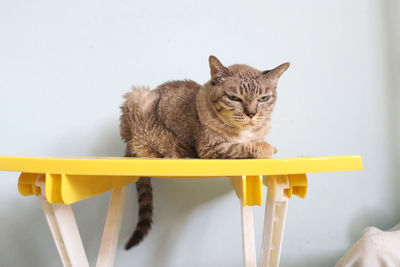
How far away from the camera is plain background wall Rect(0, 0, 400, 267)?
1.12 meters

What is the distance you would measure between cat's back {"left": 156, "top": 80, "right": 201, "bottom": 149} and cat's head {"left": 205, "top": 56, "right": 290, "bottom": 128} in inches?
4.4

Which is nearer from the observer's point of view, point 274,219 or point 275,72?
point 274,219

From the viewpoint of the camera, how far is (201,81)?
1.17 meters

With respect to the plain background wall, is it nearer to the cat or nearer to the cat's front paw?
the cat

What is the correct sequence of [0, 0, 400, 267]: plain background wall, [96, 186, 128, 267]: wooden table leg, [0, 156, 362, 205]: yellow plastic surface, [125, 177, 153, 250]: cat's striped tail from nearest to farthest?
1. [0, 156, 362, 205]: yellow plastic surface
2. [96, 186, 128, 267]: wooden table leg
3. [125, 177, 153, 250]: cat's striped tail
4. [0, 0, 400, 267]: plain background wall

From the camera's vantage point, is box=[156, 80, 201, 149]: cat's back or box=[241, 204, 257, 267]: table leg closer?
box=[241, 204, 257, 267]: table leg

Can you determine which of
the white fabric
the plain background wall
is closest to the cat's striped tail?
the plain background wall

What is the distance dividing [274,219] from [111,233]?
22.1 inches

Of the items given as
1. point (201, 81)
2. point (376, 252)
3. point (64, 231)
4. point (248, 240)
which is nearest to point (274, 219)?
point (248, 240)

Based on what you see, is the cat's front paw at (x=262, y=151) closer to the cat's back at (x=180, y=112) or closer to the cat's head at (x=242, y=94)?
the cat's head at (x=242, y=94)

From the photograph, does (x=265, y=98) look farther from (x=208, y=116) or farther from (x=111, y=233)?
(x=111, y=233)

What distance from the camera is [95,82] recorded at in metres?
1.17

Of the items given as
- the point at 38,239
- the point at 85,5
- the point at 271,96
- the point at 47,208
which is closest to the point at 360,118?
the point at 271,96

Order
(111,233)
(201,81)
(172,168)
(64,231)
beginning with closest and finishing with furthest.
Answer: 1. (172,168)
2. (64,231)
3. (111,233)
4. (201,81)
